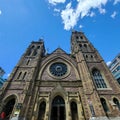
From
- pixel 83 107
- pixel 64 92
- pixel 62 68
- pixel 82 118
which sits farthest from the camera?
pixel 62 68

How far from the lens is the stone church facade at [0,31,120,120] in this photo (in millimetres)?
16172

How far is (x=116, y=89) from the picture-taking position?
1877cm

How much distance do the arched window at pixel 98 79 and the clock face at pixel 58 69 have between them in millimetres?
6207

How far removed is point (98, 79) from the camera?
69.4 ft

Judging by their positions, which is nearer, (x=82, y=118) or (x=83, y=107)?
(x=82, y=118)

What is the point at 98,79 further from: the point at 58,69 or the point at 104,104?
the point at 58,69

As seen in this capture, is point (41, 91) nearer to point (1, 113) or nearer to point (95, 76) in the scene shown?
point (1, 113)

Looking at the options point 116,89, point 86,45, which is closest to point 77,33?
point 86,45

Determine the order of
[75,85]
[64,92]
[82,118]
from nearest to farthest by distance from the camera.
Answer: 1. [82,118]
2. [64,92]
3. [75,85]

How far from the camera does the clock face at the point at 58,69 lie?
22.8 meters

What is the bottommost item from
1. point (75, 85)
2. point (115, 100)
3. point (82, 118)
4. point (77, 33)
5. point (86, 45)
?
point (82, 118)

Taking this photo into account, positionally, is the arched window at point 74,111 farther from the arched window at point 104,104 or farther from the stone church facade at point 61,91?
the arched window at point 104,104

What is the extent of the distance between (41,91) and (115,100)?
1268 centimetres

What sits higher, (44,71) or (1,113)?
(44,71)
